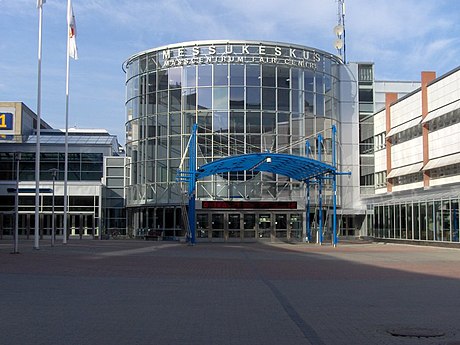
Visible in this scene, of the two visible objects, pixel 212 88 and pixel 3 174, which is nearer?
pixel 212 88

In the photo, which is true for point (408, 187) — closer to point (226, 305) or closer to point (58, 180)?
point (58, 180)

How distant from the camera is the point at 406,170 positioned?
154 ft

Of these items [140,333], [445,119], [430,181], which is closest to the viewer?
[140,333]

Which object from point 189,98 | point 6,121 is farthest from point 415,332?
point 6,121

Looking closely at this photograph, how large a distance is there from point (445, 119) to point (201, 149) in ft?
59.8

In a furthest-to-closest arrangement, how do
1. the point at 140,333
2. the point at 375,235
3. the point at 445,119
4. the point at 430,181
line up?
1. the point at 375,235
2. the point at 430,181
3. the point at 445,119
4. the point at 140,333

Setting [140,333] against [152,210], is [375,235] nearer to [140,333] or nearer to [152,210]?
[152,210]

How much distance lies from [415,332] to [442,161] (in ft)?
109

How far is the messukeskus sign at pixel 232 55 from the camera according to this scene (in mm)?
49344

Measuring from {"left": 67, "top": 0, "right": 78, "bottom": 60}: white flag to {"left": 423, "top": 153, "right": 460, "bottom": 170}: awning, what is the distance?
2449 centimetres

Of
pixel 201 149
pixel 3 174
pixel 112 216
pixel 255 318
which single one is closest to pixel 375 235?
pixel 201 149

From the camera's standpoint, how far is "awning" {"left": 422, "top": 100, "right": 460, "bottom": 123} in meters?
38.8

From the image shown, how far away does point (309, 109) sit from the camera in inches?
1989

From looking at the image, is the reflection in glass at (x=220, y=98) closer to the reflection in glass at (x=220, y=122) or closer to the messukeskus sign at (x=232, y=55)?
the reflection in glass at (x=220, y=122)
